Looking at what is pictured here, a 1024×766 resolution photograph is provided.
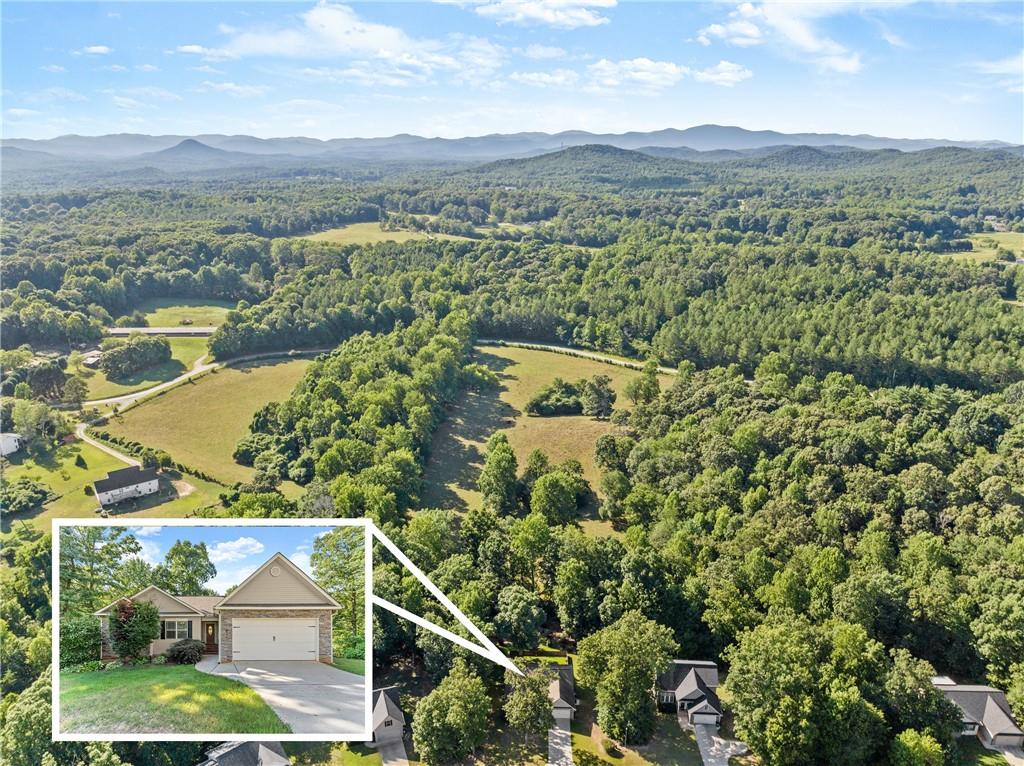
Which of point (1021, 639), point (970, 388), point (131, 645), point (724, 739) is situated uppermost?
point (131, 645)

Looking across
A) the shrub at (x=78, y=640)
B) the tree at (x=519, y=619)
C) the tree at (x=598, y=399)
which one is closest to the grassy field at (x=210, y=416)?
the tree at (x=519, y=619)

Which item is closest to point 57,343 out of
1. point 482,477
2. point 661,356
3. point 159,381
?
point 159,381

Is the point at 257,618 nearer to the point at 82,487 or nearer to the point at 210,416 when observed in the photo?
the point at 82,487

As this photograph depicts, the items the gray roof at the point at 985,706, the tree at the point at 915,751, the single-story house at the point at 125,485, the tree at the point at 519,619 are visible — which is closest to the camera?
the tree at the point at 915,751

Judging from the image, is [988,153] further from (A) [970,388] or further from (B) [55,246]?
(B) [55,246]

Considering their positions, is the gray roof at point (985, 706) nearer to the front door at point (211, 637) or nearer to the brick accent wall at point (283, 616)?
the brick accent wall at point (283, 616)
